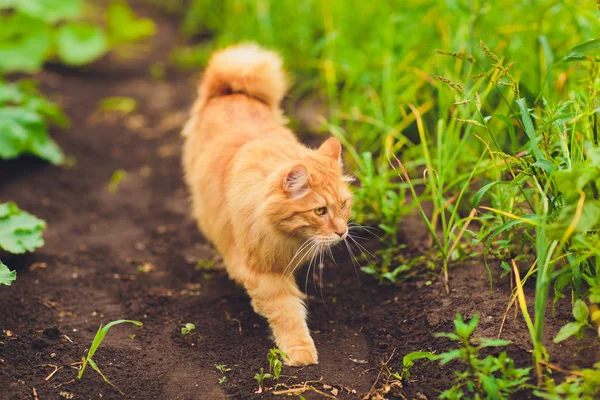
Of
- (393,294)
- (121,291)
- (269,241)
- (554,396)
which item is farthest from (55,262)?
(554,396)

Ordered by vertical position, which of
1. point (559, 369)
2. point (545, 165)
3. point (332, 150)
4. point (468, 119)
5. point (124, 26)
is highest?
point (545, 165)

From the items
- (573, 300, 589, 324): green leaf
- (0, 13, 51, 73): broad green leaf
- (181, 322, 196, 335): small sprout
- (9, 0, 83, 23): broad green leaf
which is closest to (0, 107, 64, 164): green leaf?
(0, 13, 51, 73): broad green leaf

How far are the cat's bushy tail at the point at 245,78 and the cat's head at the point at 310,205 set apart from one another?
34.9 inches

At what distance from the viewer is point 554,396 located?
1.97 m

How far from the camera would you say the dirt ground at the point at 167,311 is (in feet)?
7.97

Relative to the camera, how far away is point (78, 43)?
548 centimetres

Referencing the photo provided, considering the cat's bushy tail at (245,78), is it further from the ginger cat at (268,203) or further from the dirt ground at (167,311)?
the dirt ground at (167,311)

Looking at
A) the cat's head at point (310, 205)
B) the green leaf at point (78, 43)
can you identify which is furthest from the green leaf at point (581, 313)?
the green leaf at point (78, 43)

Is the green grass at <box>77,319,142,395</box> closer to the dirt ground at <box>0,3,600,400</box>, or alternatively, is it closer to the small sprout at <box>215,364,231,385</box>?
the dirt ground at <box>0,3,600,400</box>

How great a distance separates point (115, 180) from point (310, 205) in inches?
88.1

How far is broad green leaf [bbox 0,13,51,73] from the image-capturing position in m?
4.86

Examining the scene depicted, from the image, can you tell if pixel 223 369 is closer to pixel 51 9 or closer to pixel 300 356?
pixel 300 356

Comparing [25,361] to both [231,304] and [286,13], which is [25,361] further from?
[286,13]

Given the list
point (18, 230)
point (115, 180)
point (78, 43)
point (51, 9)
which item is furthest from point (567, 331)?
point (51, 9)
